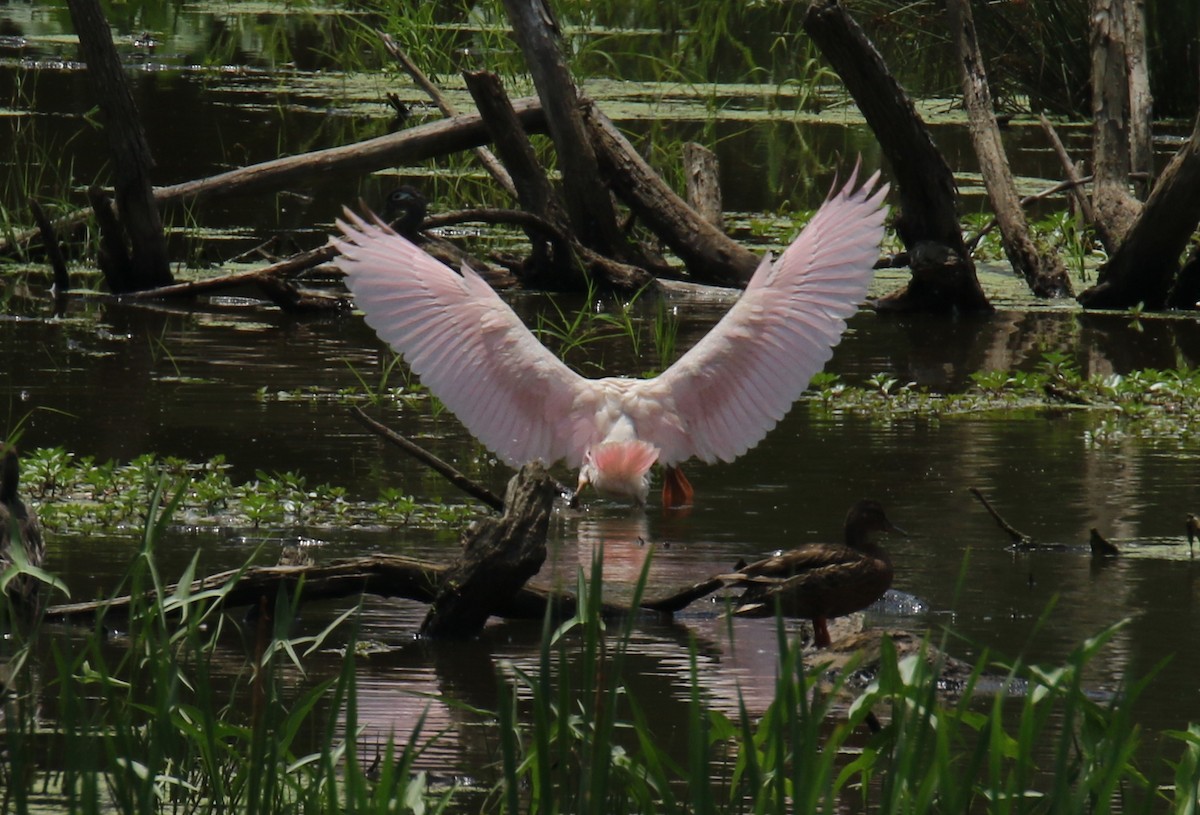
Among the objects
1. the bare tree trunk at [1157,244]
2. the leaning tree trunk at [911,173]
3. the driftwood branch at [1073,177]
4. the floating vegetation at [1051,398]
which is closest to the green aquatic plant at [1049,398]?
the floating vegetation at [1051,398]

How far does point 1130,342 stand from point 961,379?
1.44 metres

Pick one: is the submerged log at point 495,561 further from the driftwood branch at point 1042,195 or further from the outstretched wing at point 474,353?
the driftwood branch at point 1042,195

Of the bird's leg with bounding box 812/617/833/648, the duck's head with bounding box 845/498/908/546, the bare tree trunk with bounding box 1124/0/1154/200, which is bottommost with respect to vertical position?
the bird's leg with bounding box 812/617/833/648

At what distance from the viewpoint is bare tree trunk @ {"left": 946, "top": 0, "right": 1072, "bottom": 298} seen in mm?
11781

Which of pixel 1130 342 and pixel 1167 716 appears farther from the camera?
pixel 1130 342

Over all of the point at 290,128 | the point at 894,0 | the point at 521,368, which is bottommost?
the point at 521,368

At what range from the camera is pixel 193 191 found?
12.0 metres

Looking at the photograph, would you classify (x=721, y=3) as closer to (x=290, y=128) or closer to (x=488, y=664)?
(x=290, y=128)

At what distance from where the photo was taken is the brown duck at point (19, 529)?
4.89 meters

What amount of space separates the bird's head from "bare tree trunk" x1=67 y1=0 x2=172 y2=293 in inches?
170

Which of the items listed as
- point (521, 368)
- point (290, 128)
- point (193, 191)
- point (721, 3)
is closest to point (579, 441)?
point (521, 368)

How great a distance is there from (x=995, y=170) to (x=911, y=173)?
86 cm

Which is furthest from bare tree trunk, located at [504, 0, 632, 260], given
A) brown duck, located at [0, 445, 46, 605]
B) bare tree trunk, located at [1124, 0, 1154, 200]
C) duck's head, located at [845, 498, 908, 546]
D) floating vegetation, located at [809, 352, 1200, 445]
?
brown duck, located at [0, 445, 46, 605]

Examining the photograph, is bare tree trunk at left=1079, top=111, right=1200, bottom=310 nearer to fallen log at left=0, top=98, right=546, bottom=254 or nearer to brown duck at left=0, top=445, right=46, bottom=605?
fallen log at left=0, top=98, right=546, bottom=254
